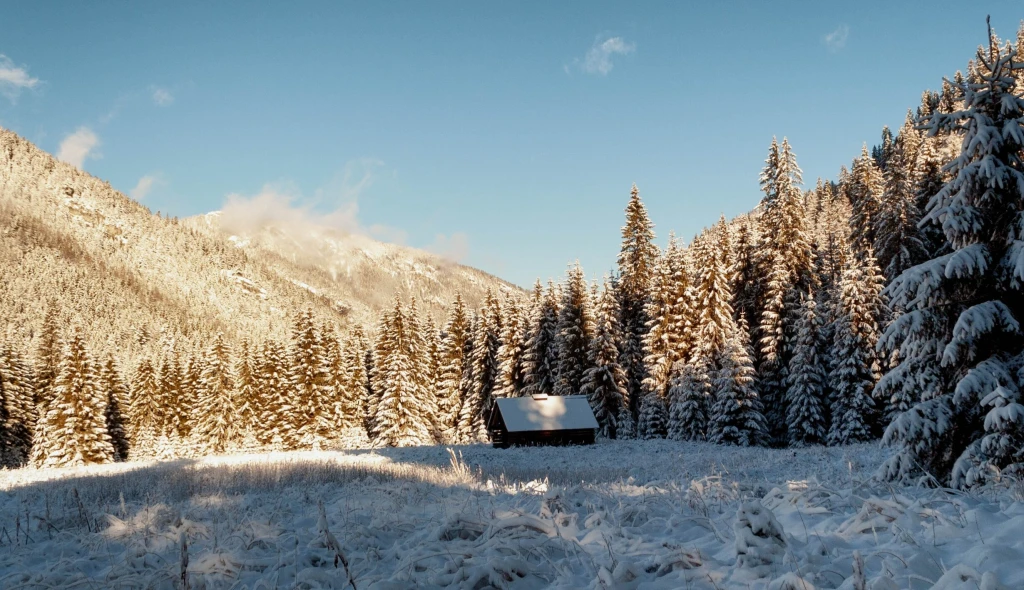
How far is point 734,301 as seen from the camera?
46.1 m

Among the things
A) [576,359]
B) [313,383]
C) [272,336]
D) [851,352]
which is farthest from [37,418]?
[851,352]

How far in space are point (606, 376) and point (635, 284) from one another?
9.61 metres

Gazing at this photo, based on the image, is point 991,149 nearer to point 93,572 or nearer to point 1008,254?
point 1008,254

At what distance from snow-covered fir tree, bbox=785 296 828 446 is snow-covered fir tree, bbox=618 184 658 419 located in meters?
12.3

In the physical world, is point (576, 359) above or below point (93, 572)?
above

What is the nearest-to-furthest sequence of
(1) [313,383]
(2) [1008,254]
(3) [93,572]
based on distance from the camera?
(3) [93,572]
(2) [1008,254]
(1) [313,383]

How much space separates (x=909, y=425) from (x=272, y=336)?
56388mm

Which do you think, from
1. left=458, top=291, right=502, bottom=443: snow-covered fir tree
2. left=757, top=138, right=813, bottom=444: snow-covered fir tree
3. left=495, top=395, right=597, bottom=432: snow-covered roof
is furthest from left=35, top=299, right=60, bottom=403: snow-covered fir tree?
left=757, top=138, right=813, bottom=444: snow-covered fir tree

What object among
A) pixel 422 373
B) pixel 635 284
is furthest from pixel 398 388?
pixel 635 284

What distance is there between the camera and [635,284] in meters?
49.8

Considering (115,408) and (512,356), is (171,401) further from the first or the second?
(512,356)

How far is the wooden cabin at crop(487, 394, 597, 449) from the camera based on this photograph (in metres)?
36.6

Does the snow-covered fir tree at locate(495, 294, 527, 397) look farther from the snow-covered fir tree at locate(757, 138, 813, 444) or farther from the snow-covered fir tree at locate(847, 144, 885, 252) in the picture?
the snow-covered fir tree at locate(847, 144, 885, 252)

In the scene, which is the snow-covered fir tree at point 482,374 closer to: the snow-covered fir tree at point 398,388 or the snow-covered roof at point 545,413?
the snow-covered fir tree at point 398,388
